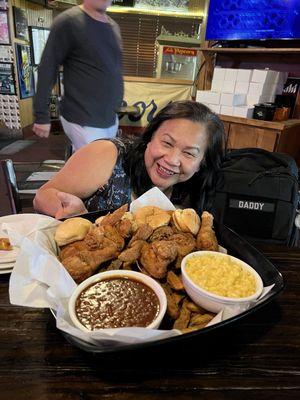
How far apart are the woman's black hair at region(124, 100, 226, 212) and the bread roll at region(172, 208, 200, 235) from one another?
509mm

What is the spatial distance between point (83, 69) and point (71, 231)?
2.12 m

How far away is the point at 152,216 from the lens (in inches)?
42.9

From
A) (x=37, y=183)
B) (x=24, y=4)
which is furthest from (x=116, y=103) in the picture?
(x=24, y=4)

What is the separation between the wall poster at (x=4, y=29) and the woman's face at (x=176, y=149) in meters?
6.53

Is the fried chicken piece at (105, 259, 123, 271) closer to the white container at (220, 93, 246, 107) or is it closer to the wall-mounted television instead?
the white container at (220, 93, 246, 107)

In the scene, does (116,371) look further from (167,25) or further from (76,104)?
(167,25)

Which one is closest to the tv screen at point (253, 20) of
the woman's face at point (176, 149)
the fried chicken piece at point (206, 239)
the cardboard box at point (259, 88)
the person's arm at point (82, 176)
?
the cardboard box at point (259, 88)

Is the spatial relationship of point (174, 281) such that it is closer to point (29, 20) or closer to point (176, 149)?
point (176, 149)

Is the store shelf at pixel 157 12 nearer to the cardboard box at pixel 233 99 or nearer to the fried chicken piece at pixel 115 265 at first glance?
the cardboard box at pixel 233 99

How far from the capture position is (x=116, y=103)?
300 cm

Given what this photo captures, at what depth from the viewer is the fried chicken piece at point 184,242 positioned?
972 millimetres

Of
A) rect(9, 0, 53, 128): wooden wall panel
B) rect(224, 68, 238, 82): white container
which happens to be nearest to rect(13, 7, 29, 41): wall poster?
rect(9, 0, 53, 128): wooden wall panel

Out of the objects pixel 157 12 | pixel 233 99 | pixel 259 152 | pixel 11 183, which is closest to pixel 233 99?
pixel 233 99

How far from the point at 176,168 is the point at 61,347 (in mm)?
948
